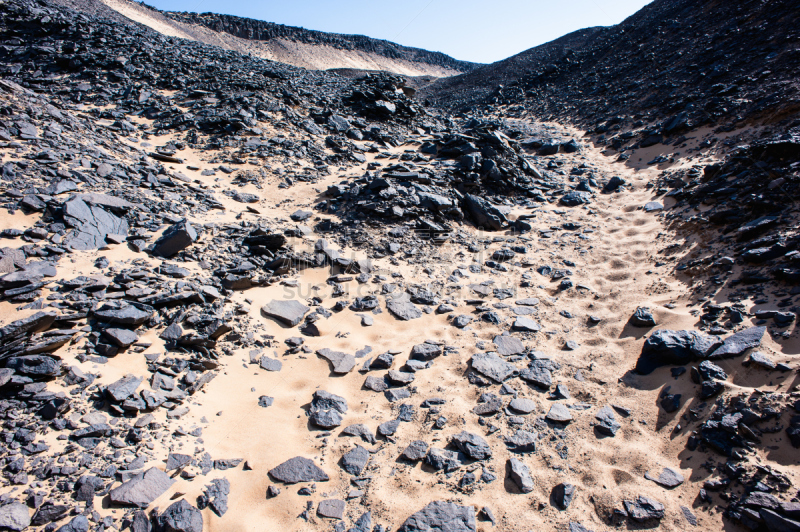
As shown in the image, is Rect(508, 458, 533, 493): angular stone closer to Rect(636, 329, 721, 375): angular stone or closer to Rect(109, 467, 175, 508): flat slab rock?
Rect(636, 329, 721, 375): angular stone

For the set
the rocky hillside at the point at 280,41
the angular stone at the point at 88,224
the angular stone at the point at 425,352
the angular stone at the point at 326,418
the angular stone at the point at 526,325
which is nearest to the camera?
the angular stone at the point at 326,418

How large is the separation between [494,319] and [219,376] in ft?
10.6

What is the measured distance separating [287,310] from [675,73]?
1524cm

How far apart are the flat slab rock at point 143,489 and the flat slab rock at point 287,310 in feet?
6.73

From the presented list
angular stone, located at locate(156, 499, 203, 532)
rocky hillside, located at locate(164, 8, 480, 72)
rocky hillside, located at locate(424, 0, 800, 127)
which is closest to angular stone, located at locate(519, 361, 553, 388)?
angular stone, located at locate(156, 499, 203, 532)

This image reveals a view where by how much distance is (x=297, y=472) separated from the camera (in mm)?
2926

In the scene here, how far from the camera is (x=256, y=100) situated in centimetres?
1087

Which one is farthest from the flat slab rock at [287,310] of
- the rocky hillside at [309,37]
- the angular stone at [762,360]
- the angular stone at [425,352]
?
the rocky hillside at [309,37]

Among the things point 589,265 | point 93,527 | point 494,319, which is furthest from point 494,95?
point 93,527

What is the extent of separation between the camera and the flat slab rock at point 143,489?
2504mm

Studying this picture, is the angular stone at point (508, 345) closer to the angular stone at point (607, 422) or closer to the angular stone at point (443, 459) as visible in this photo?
the angular stone at point (607, 422)

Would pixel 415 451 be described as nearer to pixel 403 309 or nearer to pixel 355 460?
pixel 355 460

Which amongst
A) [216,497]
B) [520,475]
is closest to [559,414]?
[520,475]

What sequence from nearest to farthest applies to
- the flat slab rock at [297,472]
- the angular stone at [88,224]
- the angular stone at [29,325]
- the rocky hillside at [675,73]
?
1. the flat slab rock at [297,472]
2. the angular stone at [29,325]
3. the angular stone at [88,224]
4. the rocky hillside at [675,73]
